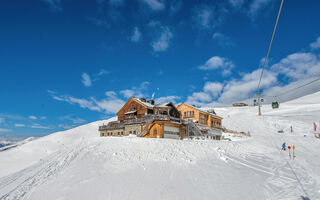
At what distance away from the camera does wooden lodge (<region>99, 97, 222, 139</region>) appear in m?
30.2

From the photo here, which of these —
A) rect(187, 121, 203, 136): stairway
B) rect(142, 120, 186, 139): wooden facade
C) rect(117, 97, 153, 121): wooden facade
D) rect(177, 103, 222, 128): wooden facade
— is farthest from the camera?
rect(177, 103, 222, 128): wooden facade

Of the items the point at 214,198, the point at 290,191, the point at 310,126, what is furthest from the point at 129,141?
the point at 310,126

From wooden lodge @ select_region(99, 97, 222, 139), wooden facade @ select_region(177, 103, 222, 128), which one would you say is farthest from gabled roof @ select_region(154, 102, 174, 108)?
wooden facade @ select_region(177, 103, 222, 128)

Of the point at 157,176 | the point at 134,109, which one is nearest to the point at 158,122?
the point at 134,109

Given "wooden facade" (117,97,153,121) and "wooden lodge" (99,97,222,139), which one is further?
"wooden facade" (117,97,153,121)

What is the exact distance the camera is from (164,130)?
98.5 ft

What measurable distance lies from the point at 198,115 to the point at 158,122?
52.6 ft

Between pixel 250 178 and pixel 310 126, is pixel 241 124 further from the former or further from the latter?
pixel 250 178

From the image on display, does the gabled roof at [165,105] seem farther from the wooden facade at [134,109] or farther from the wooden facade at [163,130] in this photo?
the wooden facade at [163,130]

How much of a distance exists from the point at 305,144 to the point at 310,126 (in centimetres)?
2312

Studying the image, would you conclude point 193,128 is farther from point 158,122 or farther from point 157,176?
point 157,176

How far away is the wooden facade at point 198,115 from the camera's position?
4319 centimetres

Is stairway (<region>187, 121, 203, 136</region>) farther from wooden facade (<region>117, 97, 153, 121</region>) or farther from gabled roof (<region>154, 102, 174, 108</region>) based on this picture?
wooden facade (<region>117, 97, 153, 121</region>)

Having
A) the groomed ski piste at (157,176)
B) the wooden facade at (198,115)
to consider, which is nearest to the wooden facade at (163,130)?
the groomed ski piste at (157,176)
